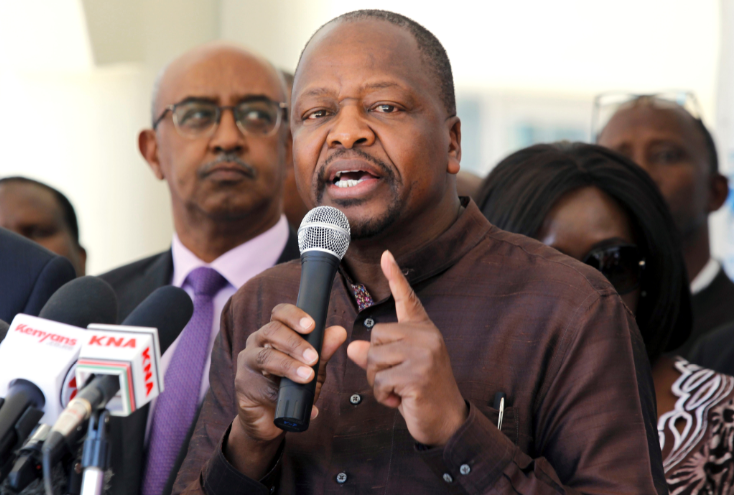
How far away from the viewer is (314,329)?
1.37m

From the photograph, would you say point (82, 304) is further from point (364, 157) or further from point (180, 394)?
point (180, 394)

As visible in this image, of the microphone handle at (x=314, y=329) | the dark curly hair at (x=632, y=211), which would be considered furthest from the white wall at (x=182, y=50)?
the microphone handle at (x=314, y=329)

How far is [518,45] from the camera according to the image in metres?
8.34

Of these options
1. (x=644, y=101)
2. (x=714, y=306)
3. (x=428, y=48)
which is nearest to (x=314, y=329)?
(x=428, y=48)

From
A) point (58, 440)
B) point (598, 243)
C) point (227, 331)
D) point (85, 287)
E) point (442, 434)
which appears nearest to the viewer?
point (58, 440)

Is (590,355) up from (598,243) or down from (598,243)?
up

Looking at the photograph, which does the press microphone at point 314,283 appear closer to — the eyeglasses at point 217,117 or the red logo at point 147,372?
the red logo at point 147,372

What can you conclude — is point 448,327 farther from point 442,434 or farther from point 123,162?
point 123,162

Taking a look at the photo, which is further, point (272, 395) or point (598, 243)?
point (598, 243)

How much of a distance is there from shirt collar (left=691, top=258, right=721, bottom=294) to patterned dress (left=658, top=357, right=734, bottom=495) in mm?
1350

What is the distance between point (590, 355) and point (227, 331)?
34.0 inches

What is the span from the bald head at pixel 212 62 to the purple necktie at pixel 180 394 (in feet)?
2.69

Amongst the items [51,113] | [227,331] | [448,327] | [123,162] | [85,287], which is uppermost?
[85,287]

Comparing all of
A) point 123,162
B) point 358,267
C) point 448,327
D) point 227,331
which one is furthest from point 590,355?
point 123,162
